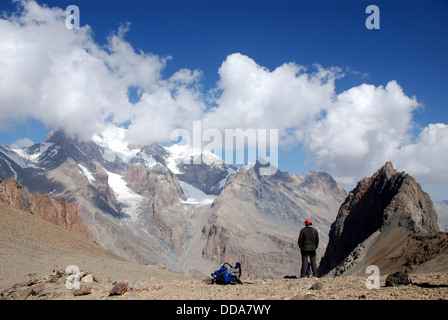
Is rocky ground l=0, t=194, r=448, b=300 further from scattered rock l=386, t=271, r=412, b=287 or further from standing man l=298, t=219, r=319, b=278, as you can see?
standing man l=298, t=219, r=319, b=278

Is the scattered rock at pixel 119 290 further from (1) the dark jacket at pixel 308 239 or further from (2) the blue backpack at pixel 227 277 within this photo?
(1) the dark jacket at pixel 308 239

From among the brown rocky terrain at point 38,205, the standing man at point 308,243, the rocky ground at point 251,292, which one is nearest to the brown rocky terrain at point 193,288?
the rocky ground at point 251,292

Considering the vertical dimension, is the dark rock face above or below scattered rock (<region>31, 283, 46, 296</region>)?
above

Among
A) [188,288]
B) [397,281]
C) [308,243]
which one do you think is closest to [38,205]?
[188,288]

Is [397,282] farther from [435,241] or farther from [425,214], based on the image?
[425,214]

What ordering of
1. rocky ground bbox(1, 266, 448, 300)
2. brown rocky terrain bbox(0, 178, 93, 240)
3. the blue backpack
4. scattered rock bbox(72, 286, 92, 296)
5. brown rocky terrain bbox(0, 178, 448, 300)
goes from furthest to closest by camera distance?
brown rocky terrain bbox(0, 178, 93, 240), the blue backpack, scattered rock bbox(72, 286, 92, 296), brown rocky terrain bbox(0, 178, 448, 300), rocky ground bbox(1, 266, 448, 300)

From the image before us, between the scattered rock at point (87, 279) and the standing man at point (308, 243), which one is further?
the standing man at point (308, 243)

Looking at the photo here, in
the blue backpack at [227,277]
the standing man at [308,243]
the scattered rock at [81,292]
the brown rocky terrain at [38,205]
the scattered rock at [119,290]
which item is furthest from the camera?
the brown rocky terrain at [38,205]

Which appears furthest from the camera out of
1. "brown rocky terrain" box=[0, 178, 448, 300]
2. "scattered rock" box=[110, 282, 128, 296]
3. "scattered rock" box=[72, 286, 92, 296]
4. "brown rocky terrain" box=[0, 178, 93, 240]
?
"brown rocky terrain" box=[0, 178, 93, 240]

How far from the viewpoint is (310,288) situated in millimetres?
12359

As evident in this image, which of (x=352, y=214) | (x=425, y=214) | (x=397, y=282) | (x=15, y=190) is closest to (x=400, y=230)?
(x=425, y=214)

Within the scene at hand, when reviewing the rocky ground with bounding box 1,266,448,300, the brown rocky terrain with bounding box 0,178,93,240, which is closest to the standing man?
the rocky ground with bounding box 1,266,448,300

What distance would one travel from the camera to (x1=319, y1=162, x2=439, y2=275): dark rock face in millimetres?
59053

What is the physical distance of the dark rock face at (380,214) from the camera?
59053 millimetres
